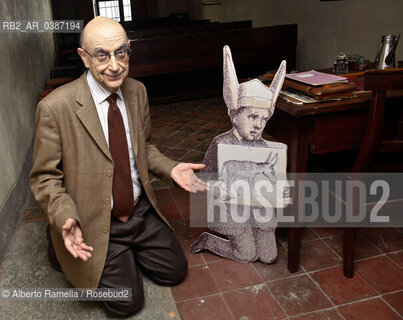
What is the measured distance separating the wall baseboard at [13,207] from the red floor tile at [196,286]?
3.97ft

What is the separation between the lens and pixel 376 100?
1982 mm

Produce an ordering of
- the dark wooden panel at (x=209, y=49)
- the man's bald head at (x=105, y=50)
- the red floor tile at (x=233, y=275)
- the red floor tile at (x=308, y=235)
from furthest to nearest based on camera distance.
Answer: the dark wooden panel at (x=209, y=49) < the red floor tile at (x=308, y=235) < the red floor tile at (x=233, y=275) < the man's bald head at (x=105, y=50)

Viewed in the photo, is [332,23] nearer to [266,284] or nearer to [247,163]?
[247,163]

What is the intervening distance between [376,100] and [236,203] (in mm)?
916

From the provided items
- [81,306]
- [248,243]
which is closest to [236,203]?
[248,243]

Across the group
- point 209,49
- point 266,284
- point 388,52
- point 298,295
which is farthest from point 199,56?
point 298,295

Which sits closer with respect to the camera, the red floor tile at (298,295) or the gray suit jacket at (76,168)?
the gray suit jacket at (76,168)

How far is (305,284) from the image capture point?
2.32 m

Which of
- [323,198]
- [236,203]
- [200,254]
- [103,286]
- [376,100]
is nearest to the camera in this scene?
[376,100]

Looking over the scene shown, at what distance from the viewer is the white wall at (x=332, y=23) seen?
4871 millimetres

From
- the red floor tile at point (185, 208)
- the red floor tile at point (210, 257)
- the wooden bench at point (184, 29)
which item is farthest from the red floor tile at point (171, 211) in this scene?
the wooden bench at point (184, 29)

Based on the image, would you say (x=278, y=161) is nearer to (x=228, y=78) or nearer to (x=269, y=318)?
(x=228, y=78)

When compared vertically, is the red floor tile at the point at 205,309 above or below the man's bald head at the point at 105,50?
below

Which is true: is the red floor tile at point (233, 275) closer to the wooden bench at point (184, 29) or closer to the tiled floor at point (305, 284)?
the tiled floor at point (305, 284)
